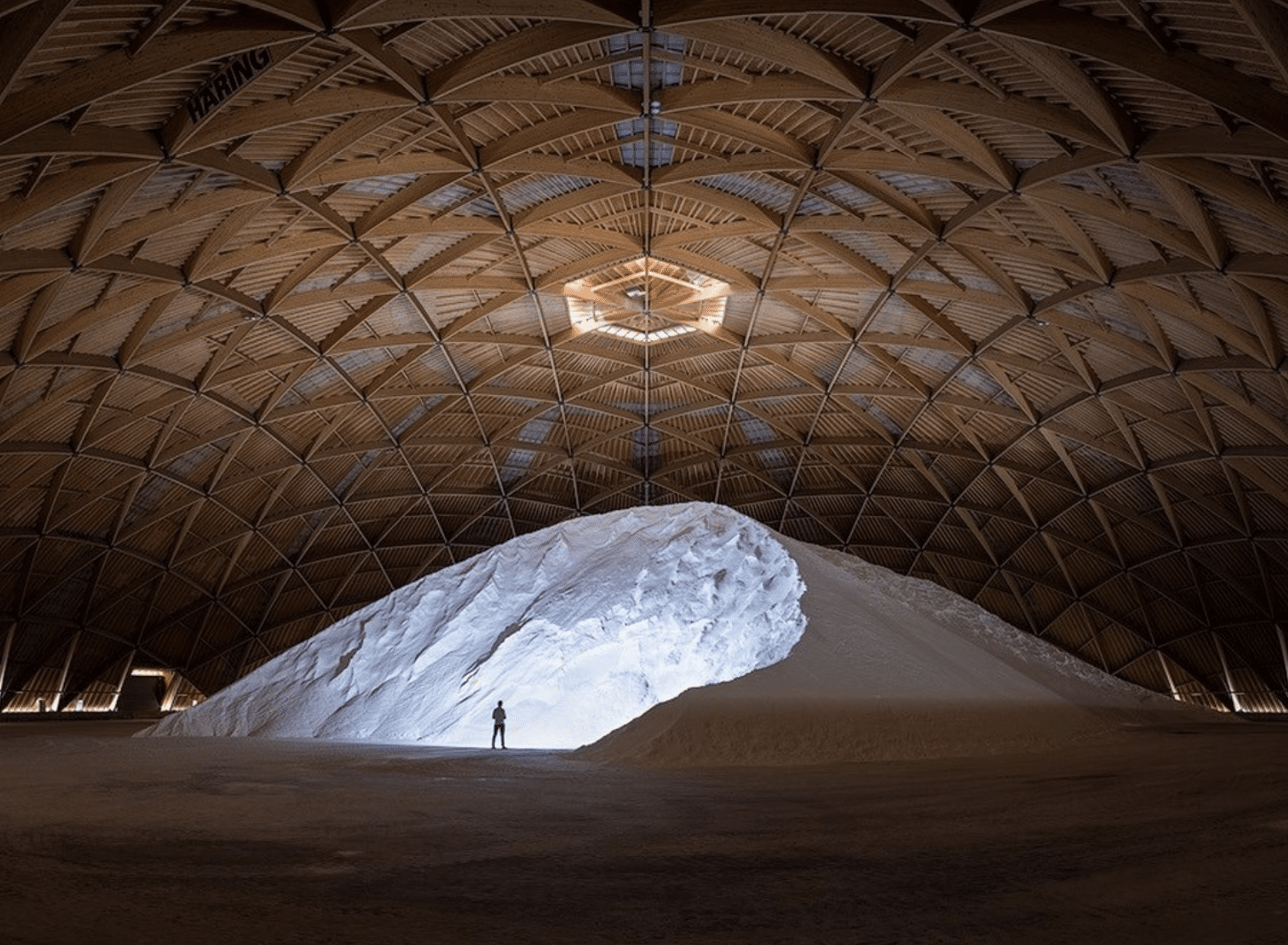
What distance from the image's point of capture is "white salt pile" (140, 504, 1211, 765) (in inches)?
690

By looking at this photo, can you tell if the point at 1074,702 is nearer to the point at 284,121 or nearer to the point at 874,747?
the point at 874,747

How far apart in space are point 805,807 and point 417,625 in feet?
60.2

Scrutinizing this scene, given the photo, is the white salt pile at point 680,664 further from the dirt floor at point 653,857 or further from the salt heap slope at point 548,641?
the dirt floor at point 653,857

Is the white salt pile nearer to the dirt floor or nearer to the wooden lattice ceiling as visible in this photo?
the dirt floor

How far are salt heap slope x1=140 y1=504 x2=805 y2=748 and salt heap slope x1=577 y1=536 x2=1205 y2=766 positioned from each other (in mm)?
A: 1247

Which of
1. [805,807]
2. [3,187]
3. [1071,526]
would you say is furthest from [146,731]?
[1071,526]

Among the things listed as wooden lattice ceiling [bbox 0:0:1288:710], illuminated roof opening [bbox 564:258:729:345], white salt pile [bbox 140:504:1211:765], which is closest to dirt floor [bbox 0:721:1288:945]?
white salt pile [bbox 140:504:1211:765]

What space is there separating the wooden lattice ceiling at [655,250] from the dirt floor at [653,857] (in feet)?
43.8

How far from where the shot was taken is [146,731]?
87.1ft

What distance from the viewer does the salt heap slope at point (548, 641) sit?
72.6ft

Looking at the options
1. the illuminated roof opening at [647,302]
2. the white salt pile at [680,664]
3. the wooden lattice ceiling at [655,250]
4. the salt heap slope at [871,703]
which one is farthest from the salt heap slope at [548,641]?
the illuminated roof opening at [647,302]

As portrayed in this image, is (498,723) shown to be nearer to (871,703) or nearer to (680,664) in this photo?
(680,664)

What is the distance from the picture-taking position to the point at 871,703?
1809 cm

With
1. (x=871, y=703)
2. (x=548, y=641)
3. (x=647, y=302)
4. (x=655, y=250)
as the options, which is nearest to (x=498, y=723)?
(x=548, y=641)
